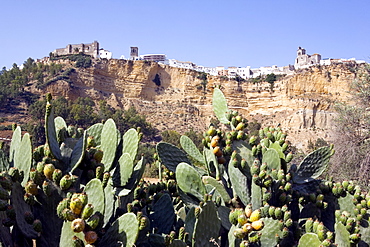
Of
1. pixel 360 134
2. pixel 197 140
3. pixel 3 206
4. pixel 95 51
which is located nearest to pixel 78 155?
pixel 3 206

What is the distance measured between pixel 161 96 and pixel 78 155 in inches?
1584

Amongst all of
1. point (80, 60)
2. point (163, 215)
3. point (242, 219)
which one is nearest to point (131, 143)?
point (163, 215)

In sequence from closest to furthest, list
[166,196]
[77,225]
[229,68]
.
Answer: [77,225], [166,196], [229,68]

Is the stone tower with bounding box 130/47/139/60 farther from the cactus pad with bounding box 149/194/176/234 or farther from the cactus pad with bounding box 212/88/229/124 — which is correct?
the cactus pad with bounding box 149/194/176/234

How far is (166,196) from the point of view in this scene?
2.53 meters

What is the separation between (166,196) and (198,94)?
1573 inches

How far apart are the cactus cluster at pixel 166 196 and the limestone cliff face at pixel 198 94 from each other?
32.7 metres

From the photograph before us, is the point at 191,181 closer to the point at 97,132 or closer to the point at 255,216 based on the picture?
the point at 255,216

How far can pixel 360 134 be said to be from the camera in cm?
944

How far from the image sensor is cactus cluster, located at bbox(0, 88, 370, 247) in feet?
5.55

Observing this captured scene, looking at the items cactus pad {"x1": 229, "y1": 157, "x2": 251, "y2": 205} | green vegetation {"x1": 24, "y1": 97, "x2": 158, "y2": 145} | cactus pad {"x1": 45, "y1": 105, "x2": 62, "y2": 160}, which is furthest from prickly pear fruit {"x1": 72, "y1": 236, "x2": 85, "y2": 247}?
green vegetation {"x1": 24, "y1": 97, "x2": 158, "y2": 145}

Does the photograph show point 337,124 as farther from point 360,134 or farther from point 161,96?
point 161,96

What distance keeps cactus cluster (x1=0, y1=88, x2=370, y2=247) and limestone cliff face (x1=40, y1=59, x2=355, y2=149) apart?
32698mm

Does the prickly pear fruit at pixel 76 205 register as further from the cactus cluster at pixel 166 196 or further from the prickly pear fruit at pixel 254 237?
the prickly pear fruit at pixel 254 237
